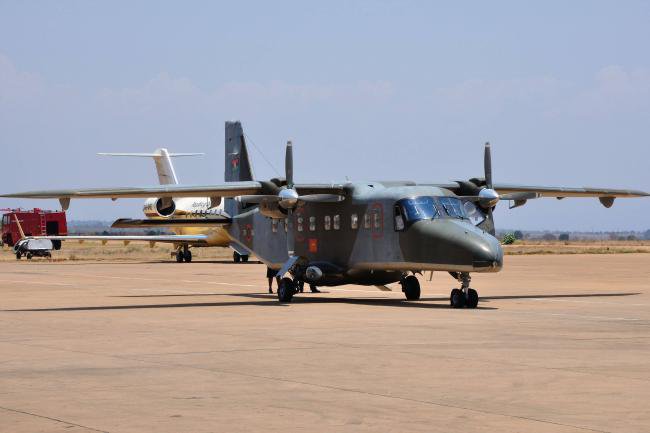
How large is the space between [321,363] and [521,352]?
10.2 feet

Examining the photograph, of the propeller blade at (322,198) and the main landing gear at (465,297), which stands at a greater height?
the propeller blade at (322,198)

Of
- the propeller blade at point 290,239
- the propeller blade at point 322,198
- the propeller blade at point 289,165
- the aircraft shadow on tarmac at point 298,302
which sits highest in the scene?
the propeller blade at point 289,165

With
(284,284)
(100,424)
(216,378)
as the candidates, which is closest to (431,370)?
(216,378)

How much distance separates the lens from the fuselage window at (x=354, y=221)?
1161 inches

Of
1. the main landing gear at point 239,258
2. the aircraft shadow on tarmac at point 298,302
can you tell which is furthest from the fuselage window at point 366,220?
the main landing gear at point 239,258

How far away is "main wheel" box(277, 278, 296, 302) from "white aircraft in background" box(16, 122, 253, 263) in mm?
3412

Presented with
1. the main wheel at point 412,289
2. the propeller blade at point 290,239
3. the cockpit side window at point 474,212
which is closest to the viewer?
the cockpit side window at point 474,212

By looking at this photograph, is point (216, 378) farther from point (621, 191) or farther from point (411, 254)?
point (621, 191)

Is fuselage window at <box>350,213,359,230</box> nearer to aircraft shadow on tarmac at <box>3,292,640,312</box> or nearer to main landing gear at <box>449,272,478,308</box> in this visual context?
aircraft shadow on tarmac at <box>3,292,640,312</box>

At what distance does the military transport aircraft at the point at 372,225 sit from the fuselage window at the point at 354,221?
3cm

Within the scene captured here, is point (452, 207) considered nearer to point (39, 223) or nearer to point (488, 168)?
point (488, 168)

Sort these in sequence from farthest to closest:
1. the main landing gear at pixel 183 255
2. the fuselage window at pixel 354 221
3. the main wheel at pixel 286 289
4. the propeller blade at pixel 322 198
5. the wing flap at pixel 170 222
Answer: the main landing gear at pixel 183 255 < the wing flap at pixel 170 222 < the propeller blade at pixel 322 198 < the fuselage window at pixel 354 221 < the main wheel at pixel 286 289

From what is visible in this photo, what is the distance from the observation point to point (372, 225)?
28.8 metres

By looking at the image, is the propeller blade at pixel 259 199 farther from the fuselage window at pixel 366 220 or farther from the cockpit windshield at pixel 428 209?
the cockpit windshield at pixel 428 209
